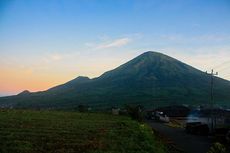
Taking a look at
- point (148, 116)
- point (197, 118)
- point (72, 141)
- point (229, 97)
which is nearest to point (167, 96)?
point (229, 97)

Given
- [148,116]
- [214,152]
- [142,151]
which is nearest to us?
[214,152]

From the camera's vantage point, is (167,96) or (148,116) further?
(167,96)

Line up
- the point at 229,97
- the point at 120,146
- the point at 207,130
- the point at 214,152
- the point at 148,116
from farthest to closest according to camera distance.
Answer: the point at 229,97 < the point at 148,116 < the point at 207,130 < the point at 120,146 < the point at 214,152

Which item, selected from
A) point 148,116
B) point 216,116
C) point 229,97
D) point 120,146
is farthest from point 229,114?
point 229,97

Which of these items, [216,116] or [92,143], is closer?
[92,143]

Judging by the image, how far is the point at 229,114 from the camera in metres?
41.3

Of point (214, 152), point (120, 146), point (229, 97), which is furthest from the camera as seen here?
point (229, 97)

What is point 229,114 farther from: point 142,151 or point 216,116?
point 142,151

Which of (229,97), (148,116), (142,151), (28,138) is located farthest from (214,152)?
(229,97)

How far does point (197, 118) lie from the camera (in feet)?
139

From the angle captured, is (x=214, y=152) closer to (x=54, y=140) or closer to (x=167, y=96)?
(x=54, y=140)

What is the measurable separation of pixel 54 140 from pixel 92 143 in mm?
2260

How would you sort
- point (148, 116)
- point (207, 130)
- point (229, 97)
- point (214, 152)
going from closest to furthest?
point (214, 152) → point (207, 130) → point (148, 116) → point (229, 97)

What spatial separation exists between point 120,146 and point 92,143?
5.64 ft
